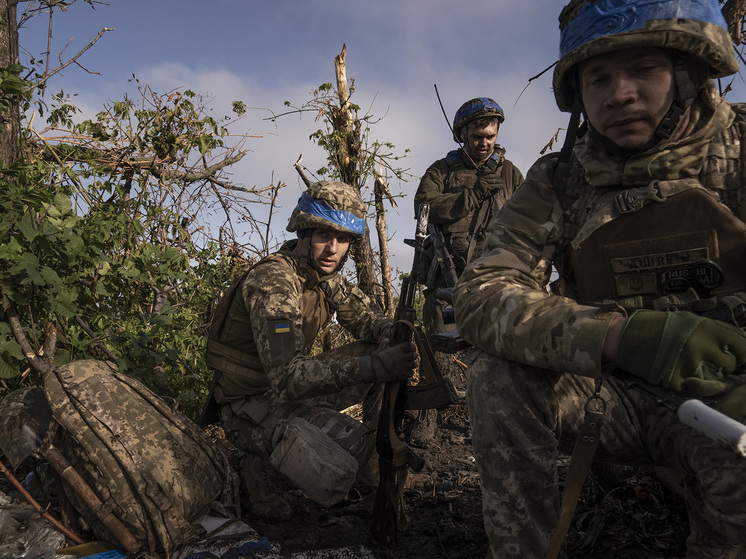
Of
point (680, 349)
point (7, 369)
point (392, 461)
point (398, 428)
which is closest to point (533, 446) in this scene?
point (680, 349)

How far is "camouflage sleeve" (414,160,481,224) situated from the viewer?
214 inches

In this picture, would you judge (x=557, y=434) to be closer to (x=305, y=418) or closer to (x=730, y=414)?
(x=730, y=414)

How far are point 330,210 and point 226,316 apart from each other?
93cm

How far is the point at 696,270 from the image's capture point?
176 cm

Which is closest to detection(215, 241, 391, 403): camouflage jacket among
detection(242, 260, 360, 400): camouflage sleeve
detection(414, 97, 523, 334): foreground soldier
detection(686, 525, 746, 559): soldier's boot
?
detection(242, 260, 360, 400): camouflage sleeve

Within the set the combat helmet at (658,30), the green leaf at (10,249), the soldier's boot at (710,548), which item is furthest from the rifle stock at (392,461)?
the green leaf at (10,249)

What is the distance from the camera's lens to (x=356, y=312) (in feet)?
13.2

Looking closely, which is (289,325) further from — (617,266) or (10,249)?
(617,266)

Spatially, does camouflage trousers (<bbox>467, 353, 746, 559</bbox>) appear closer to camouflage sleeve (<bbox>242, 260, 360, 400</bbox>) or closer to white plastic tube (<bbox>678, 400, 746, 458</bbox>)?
white plastic tube (<bbox>678, 400, 746, 458</bbox>)

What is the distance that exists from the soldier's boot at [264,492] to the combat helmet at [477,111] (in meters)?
3.52

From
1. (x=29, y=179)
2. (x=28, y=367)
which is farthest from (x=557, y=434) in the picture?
(x=29, y=179)

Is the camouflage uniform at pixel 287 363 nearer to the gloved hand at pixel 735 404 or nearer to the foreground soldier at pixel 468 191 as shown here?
the foreground soldier at pixel 468 191

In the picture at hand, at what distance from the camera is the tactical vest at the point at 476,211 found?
5414 millimetres

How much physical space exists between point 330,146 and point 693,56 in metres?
5.49
